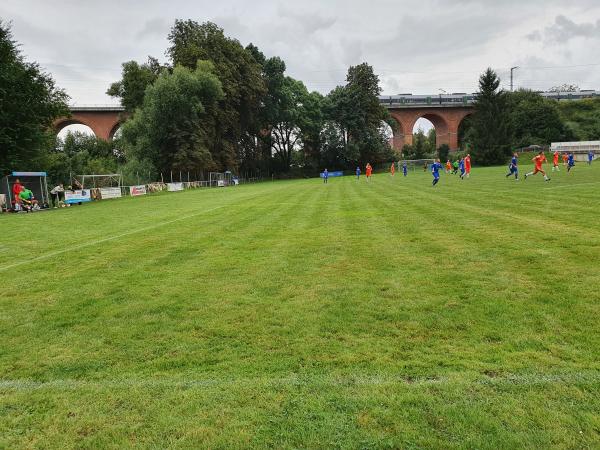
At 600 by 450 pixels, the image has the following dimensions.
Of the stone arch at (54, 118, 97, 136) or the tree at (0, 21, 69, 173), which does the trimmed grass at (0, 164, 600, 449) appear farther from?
the stone arch at (54, 118, 97, 136)

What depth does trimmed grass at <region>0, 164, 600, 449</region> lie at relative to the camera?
2.88 metres

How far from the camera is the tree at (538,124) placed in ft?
258

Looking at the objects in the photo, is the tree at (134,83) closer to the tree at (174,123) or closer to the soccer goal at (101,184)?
the tree at (174,123)

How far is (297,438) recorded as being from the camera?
2777 mm

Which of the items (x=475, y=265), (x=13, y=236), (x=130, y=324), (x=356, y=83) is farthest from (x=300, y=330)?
(x=356, y=83)

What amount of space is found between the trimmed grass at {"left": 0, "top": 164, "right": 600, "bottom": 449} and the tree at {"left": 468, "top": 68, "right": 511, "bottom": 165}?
66494 millimetres

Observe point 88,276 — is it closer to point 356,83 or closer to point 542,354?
point 542,354

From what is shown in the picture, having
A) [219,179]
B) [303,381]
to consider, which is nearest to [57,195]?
[219,179]

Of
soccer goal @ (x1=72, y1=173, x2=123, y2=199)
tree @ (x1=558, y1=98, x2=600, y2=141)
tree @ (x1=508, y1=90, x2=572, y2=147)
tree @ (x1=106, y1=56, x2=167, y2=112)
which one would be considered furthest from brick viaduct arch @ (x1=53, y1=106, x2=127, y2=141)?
tree @ (x1=558, y1=98, x2=600, y2=141)

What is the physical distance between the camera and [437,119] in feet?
303

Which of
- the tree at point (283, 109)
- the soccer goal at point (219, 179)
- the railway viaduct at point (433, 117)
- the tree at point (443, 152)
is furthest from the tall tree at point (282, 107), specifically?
the tree at point (443, 152)

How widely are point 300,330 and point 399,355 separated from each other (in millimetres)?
1117

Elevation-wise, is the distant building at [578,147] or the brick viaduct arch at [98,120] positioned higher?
the brick viaduct arch at [98,120]

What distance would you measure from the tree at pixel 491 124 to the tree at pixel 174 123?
43648 mm
